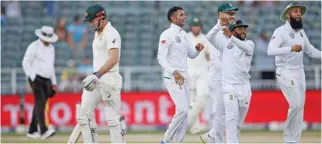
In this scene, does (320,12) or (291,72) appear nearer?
(291,72)

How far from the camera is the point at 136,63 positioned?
98.6 ft

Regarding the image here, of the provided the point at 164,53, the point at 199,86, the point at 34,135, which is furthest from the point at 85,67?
the point at 164,53

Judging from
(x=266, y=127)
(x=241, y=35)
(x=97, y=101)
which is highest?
(x=241, y=35)

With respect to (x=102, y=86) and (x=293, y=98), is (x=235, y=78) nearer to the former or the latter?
Result: (x=293, y=98)

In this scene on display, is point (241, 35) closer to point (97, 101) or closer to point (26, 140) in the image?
point (97, 101)

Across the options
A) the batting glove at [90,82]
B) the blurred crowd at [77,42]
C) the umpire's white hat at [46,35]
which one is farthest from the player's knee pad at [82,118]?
the blurred crowd at [77,42]

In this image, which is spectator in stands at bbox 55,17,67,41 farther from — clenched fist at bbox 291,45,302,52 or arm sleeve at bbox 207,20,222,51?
clenched fist at bbox 291,45,302,52

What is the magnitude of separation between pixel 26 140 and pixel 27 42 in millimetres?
9376

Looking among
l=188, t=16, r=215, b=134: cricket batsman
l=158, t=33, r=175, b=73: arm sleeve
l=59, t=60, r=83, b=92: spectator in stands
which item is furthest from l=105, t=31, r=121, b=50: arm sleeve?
l=59, t=60, r=83, b=92: spectator in stands

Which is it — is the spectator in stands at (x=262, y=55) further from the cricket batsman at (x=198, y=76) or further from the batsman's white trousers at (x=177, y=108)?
the batsman's white trousers at (x=177, y=108)

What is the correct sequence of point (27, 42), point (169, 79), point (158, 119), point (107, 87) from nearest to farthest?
point (107, 87), point (169, 79), point (158, 119), point (27, 42)

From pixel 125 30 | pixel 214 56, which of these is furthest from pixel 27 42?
pixel 214 56

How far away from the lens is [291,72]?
17.6m

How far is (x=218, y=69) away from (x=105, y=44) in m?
2.73
